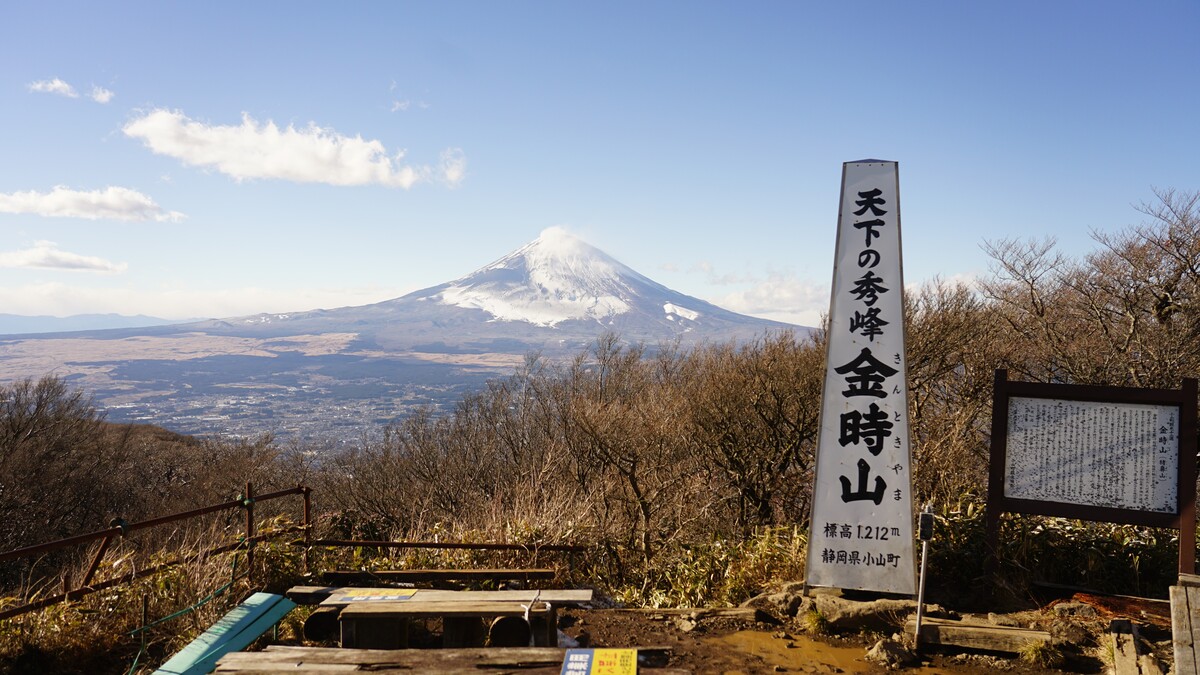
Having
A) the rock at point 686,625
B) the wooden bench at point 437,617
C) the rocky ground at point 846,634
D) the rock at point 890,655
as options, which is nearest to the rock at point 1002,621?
the rocky ground at point 846,634

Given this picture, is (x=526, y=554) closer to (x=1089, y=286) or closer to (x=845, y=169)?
(x=845, y=169)

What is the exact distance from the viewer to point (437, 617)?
4.71 m

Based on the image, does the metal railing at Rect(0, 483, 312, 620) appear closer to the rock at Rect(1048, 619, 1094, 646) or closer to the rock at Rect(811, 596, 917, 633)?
the rock at Rect(811, 596, 917, 633)

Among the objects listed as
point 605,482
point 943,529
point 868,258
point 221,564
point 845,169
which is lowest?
point 605,482

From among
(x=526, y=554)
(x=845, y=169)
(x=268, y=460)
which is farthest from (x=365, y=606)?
(x=268, y=460)

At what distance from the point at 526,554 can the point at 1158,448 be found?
5247 millimetres

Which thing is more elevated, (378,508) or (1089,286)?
(1089,286)

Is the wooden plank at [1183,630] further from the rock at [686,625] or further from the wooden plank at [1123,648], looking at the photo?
the rock at [686,625]

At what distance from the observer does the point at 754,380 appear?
14.6 m

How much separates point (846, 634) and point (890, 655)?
21.8 inches

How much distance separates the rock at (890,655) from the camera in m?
4.64

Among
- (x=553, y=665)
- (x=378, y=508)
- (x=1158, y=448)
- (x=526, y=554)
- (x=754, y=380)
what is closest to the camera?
(x=553, y=665)

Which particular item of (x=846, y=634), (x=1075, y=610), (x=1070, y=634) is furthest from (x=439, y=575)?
(x=1075, y=610)

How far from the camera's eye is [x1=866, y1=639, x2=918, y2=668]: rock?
4637 mm
